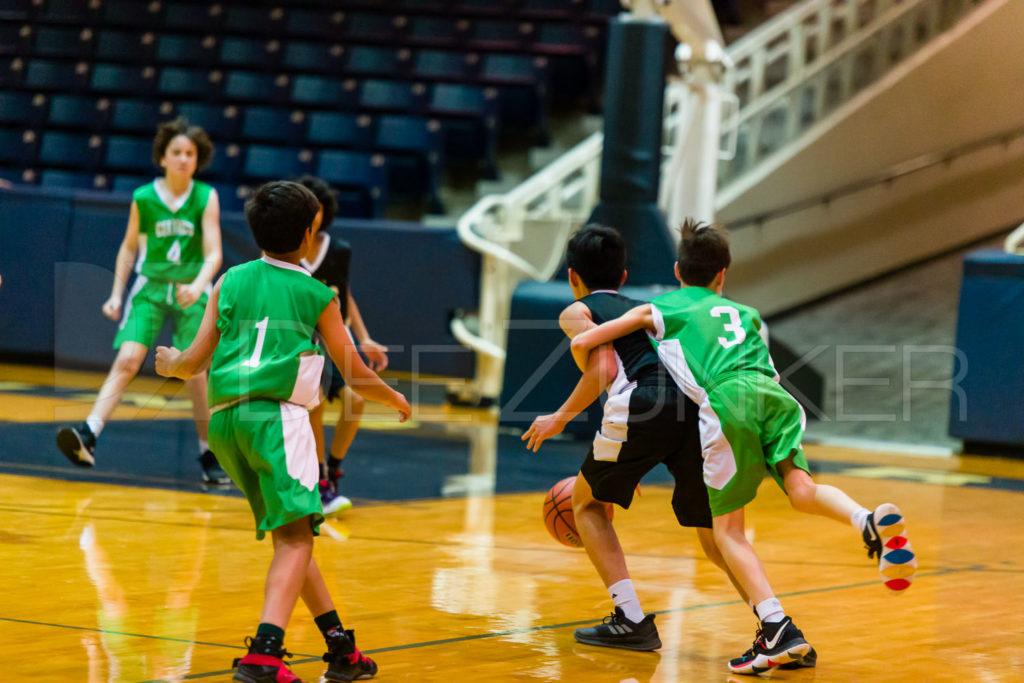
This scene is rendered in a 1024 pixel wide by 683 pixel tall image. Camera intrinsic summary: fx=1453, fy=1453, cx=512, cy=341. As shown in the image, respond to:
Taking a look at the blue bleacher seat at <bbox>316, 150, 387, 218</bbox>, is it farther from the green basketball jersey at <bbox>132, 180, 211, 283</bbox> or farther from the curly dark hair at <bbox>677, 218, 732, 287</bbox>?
the curly dark hair at <bbox>677, 218, 732, 287</bbox>

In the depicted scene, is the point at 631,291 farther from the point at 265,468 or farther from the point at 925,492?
the point at 265,468

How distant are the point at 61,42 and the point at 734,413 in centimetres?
1303

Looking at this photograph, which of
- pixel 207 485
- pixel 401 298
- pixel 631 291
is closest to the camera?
pixel 207 485

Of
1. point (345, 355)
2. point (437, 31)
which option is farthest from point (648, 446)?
point (437, 31)

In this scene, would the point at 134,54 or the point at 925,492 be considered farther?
the point at 134,54

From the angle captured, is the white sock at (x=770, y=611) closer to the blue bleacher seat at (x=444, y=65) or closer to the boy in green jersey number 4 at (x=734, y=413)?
the boy in green jersey number 4 at (x=734, y=413)

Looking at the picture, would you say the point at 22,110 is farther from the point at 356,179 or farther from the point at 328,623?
the point at 328,623

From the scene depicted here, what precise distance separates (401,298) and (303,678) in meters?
7.51

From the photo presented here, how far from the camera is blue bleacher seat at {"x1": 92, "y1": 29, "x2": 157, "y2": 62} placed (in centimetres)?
1538

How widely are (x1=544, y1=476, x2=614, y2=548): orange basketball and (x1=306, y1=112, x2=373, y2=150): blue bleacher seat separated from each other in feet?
30.2

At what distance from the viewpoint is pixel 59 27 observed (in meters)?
15.9

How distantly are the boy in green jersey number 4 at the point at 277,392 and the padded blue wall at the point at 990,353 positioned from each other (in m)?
6.97

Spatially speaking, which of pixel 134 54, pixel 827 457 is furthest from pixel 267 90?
pixel 827 457

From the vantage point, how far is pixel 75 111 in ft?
49.0
